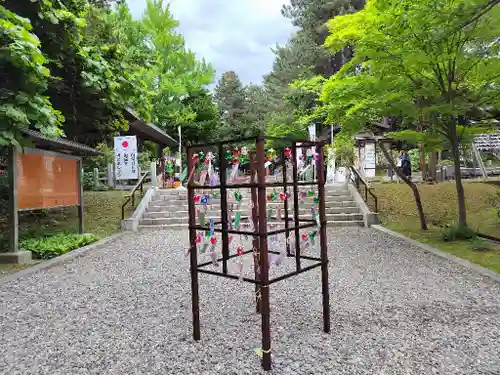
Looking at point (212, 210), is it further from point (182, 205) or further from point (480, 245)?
point (480, 245)

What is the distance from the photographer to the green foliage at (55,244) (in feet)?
24.5

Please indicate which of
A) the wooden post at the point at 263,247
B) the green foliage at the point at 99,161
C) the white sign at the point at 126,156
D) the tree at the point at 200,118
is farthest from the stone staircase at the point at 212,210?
the tree at the point at 200,118

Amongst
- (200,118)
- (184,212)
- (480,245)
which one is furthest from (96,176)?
(480,245)

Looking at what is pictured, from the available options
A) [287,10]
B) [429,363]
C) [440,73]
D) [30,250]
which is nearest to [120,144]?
[30,250]

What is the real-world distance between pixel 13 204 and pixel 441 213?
35.2ft

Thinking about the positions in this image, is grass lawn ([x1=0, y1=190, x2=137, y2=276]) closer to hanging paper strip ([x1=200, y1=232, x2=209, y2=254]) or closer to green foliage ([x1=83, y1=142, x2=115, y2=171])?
green foliage ([x1=83, y1=142, x2=115, y2=171])

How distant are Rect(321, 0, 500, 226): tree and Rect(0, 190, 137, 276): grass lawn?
7.02 m

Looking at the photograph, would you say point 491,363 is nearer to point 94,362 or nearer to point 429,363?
point 429,363

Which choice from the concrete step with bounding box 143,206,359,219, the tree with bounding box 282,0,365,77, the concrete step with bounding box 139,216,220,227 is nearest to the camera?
the concrete step with bounding box 139,216,220,227

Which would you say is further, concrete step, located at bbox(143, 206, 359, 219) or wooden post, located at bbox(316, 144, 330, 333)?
concrete step, located at bbox(143, 206, 359, 219)

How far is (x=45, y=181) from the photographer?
8086 mm

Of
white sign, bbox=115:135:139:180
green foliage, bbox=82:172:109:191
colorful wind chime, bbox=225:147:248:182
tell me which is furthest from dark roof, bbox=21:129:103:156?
green foliage, bbox=82:172:109:191

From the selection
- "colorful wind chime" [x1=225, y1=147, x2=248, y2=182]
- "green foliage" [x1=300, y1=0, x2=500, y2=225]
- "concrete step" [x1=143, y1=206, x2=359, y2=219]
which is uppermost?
"green foliage" [x1=300, y1=0, x2=500, y2=225]

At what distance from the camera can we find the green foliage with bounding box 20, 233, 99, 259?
7.46 metres
